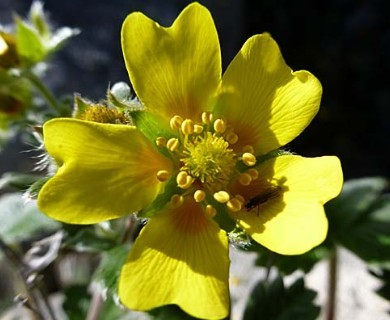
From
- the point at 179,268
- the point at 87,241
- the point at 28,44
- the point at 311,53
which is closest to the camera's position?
the point at 179,268

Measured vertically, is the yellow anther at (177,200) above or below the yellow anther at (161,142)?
below

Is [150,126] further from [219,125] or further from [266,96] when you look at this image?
[266,96]

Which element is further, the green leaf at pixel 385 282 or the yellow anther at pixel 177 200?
the green leaf at pixel 385 282

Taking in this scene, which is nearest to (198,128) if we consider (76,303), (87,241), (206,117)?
(206,117)

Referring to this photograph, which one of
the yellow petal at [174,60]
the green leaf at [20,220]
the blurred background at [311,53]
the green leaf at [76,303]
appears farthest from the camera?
the blurred background at [311,53]

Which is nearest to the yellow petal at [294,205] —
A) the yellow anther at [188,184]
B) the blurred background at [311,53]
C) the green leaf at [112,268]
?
the yellow anther at [188,184]

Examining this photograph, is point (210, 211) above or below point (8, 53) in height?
below

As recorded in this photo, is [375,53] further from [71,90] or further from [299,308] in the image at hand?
[299,308]

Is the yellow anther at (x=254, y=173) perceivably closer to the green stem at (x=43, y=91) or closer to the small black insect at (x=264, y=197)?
the small black insect at (x=264, y=197)
